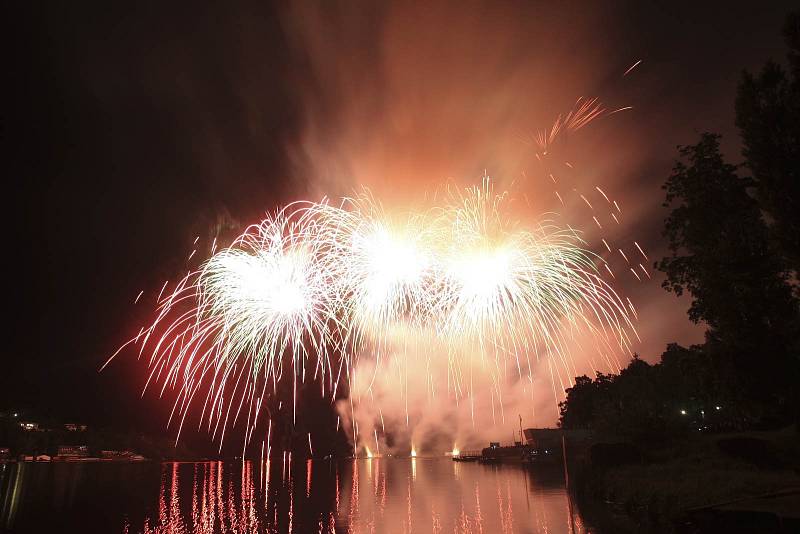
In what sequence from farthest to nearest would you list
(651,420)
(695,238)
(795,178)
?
(651,420), (695,238), (795,178)

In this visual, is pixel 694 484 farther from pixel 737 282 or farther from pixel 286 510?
A: pixel 286 510

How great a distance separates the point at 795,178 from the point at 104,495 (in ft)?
207

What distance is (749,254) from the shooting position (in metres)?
24.3

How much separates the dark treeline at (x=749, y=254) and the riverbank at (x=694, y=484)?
411cm

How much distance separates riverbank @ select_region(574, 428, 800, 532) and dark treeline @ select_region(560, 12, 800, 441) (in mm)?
4115

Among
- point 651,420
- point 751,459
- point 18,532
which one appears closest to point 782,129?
point 751,459

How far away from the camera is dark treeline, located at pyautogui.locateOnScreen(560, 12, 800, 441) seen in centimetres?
2086

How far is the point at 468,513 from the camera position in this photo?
3694 cm

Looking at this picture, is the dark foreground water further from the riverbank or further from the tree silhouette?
the tree silhouette

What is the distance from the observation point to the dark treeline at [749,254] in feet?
68.4

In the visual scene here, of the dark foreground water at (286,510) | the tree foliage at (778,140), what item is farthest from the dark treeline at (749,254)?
the dark foreground water at (286,510)

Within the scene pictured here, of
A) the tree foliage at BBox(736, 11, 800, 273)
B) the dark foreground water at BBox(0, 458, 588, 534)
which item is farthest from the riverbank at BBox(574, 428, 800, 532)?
the tree foliage at BBox(736, 11, 800, 273)

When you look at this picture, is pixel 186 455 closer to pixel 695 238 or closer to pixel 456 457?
pixel 456 457

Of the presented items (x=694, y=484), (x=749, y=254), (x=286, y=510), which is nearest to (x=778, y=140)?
(x=749, y=254)
